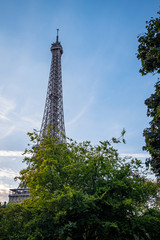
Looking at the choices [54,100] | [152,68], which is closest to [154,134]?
[152,68]

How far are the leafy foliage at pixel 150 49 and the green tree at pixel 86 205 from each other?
568 centimetres

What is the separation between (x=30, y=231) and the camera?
9188mm

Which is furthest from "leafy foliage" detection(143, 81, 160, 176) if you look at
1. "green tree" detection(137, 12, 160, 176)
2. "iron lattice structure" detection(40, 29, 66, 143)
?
"iron lattice structure" detection(40, 29, 66, 143)

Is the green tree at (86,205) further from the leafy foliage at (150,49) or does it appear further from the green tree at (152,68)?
the leafy foliage at (150,49)

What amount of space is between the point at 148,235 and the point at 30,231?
6077 mm

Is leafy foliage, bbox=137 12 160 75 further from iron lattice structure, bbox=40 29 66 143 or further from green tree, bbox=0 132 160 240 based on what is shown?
iron lattice structure, bbox=40 29 66 143

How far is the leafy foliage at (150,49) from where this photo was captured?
32.5ft

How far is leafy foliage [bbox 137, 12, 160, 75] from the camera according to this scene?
9.90 metres

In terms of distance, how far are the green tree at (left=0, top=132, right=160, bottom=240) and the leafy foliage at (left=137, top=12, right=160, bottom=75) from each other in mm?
5675

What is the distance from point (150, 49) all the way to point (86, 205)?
9.06 metres

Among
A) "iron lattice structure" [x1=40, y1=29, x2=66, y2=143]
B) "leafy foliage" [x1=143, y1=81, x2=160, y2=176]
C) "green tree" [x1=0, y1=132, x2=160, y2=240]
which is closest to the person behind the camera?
"green tree" [x1=0, y1=132, x2=160, y2=240]

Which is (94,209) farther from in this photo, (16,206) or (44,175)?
(16,206)

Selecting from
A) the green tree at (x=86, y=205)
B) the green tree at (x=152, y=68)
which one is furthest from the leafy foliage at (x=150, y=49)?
the green tree at (x=86, y=205)

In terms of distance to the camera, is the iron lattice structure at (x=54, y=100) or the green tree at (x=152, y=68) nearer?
the green tree at (x=152, y=68)
